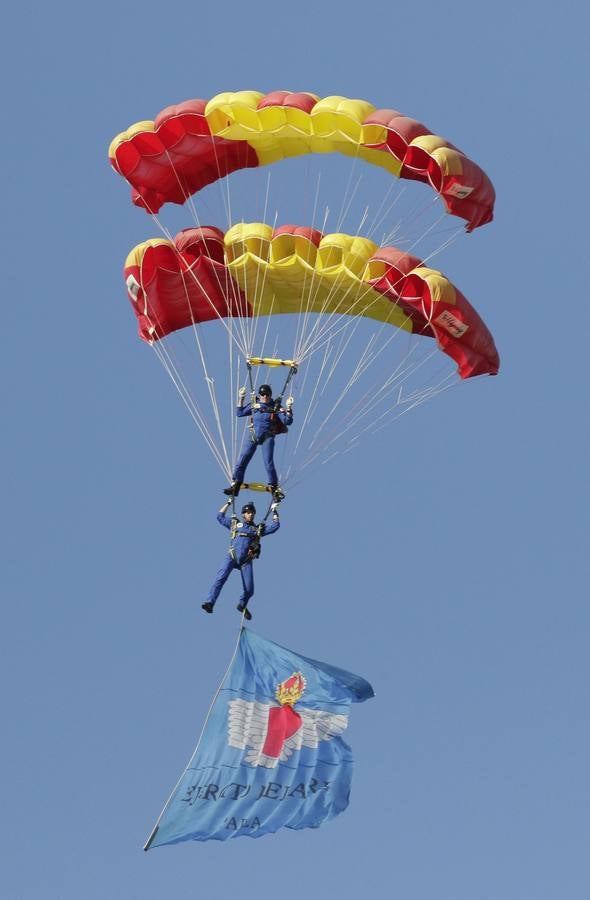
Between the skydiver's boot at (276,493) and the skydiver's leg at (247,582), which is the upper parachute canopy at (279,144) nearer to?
the skydiver's boot at (276,493)

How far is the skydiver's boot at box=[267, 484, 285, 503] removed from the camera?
52.9 meters

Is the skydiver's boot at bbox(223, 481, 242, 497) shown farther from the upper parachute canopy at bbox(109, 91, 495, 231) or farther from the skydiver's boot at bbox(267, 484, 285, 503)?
the upper parachute canopy at bbox(109, 91, 495, 231)

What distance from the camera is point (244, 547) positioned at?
52.5 meters

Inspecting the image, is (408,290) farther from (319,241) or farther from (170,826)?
(170,826)

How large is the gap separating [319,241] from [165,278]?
2013mm

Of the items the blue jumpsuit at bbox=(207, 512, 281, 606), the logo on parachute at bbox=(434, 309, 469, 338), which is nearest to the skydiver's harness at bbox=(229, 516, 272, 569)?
the blue jumpsuit at bbox=(207, 512, 281, 606)

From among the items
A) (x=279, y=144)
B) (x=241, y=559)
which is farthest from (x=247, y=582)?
(x=279, y=144)

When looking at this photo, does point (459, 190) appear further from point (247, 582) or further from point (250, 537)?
point (247, 582)

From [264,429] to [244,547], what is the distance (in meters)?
1.51

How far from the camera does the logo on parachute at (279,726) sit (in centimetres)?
5241

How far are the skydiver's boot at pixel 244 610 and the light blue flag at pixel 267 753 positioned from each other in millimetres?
194

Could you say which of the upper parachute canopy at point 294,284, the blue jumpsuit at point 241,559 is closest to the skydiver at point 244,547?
the blue jumpsuit at point 241,559

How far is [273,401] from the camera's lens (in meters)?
53.3

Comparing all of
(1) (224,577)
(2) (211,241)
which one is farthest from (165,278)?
(1) (224,577)
